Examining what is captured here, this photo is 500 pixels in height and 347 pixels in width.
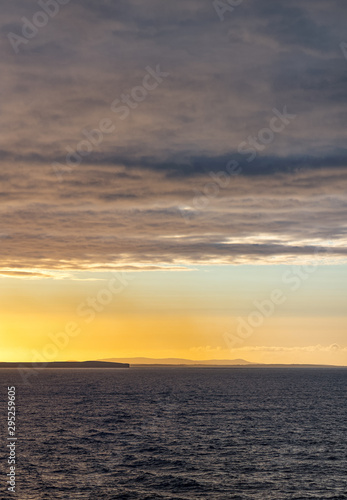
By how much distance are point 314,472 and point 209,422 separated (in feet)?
140

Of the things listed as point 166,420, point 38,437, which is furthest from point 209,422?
point 38,437

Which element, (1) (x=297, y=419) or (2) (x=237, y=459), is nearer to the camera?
(2) (x=237, y=459)

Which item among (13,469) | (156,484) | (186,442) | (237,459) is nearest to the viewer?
(156,484)

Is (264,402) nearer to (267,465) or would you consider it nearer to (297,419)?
(297,419)

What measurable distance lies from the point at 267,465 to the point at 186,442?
18137 mm

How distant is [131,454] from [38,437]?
2042cm

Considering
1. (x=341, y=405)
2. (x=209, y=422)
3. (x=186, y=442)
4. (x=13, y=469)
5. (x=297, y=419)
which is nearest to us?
(x=13, y=469)

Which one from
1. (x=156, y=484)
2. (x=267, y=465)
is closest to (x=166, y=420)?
(x=267, y=465)

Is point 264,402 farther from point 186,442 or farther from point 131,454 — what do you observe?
point 131,454

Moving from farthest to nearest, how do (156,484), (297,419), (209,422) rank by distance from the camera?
1. (297,419)
2. (209,422)
3. (156,484)

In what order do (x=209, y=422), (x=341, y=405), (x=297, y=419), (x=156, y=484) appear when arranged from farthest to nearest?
(x=341, y=405)
(x=297, y=419)
(x=209, y=422)
(x=156, y=484)

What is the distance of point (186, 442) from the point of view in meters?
80.8

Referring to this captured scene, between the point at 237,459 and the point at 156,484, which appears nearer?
the point at 156,484

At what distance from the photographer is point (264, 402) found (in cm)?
15025
